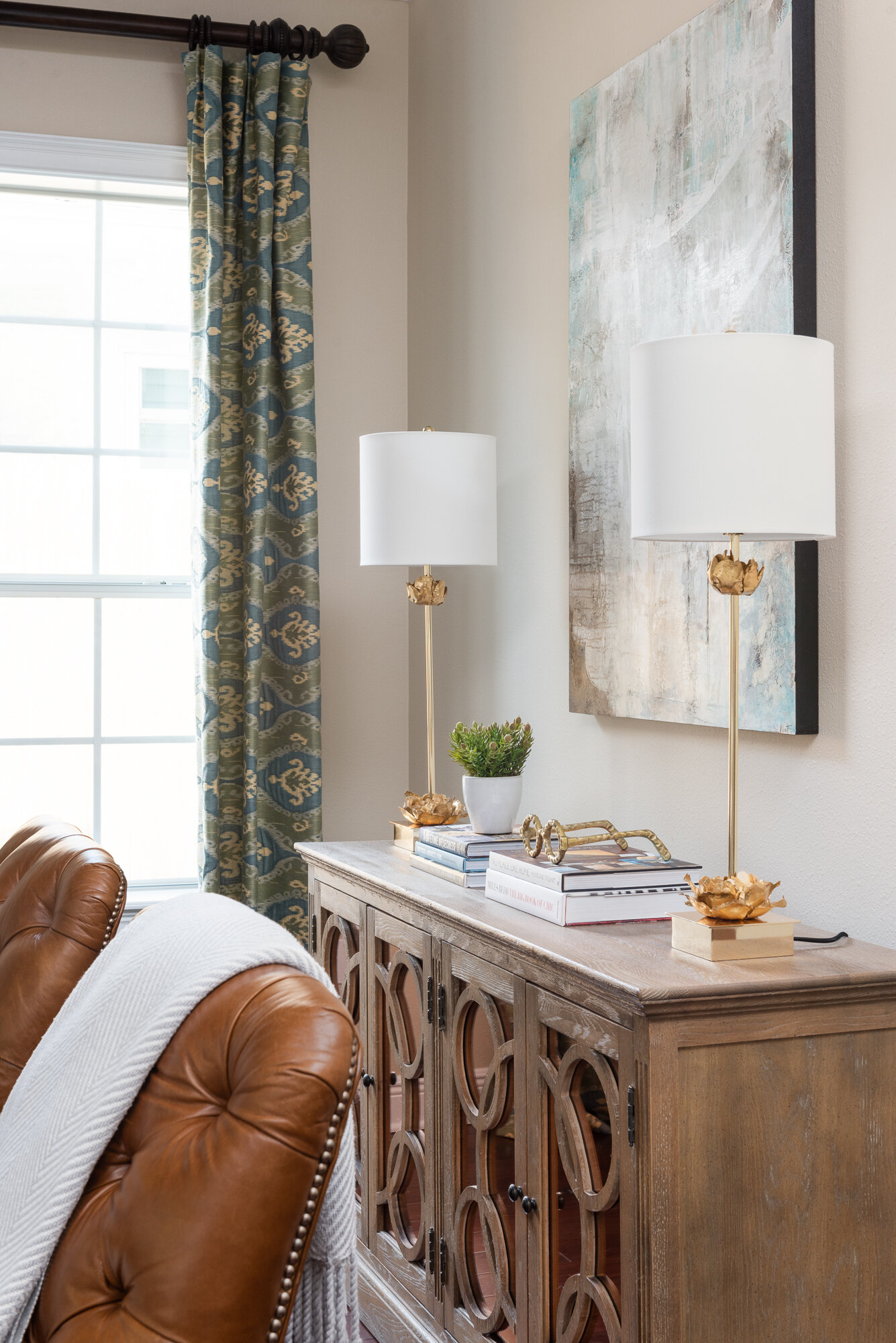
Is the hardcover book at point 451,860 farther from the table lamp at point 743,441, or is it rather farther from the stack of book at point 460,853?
the table lamp at point 743,441

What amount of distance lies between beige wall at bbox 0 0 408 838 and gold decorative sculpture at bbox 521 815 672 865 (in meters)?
1.61

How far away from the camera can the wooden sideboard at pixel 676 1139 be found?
1.35 meters

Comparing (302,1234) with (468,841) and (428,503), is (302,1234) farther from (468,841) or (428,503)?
(428,503)

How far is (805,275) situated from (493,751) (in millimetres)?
915

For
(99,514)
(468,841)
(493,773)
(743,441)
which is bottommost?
(468,841)

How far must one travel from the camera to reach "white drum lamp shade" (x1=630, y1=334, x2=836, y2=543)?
Result: 1477 millimetres

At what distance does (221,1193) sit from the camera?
3.17 ft

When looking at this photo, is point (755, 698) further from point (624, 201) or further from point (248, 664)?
point (248, 664)

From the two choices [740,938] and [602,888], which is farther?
[602,888]

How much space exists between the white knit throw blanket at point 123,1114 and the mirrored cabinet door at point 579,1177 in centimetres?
34

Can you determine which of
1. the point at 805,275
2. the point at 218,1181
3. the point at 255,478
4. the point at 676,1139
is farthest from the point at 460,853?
the point at 255,478

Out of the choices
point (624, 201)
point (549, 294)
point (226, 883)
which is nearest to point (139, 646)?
point (226, 883)

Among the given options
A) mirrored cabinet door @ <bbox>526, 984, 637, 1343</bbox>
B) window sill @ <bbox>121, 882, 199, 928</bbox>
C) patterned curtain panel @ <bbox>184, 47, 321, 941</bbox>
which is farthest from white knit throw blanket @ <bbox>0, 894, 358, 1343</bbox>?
window sill @ <bbox>121, 882, 199, 928</bbox>

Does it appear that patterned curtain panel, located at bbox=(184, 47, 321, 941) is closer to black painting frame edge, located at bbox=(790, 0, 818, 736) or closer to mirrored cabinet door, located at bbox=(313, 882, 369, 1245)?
mirrored cabinet door, located at bbox=(313, 882, 369, 1245)
